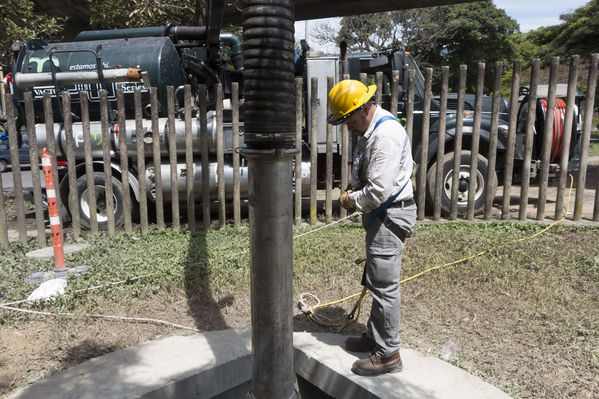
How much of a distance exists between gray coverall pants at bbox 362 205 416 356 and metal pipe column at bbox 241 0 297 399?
84cm

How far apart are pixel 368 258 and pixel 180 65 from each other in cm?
592

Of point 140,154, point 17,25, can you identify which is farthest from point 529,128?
point 17,25

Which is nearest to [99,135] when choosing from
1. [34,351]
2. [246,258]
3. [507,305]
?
[246,258]

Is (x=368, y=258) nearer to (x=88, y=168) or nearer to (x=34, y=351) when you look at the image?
(x=34, y=351)

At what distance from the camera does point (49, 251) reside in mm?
5777

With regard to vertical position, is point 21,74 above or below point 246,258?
above

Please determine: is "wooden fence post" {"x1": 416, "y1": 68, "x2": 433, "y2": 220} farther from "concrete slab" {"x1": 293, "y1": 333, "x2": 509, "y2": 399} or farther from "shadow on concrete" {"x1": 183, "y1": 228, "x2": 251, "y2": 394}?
"concrete slab" {"x1": 293, "y1": 333, "x2": 509, "y2": 399}

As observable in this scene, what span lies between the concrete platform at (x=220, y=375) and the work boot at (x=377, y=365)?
0.13ft

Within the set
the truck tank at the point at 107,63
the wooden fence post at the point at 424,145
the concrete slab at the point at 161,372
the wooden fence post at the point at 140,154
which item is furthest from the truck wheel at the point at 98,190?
the wooden fence post at the point at 424,145

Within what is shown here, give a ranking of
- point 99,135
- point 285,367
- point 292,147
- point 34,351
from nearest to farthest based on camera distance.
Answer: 1. point 292,147
2. point 285,367
3. point 34,351
4. point 99,135

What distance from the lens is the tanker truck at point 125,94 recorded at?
6.83 metres

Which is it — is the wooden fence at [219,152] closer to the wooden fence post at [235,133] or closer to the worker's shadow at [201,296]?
the wooden fence post at [235,133]

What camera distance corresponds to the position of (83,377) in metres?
2.97

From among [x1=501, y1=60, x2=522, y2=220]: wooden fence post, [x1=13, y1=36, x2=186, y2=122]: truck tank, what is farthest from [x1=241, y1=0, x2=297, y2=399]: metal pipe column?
[x1=13, y1=36, x2=186, y2=122]: truck tank
